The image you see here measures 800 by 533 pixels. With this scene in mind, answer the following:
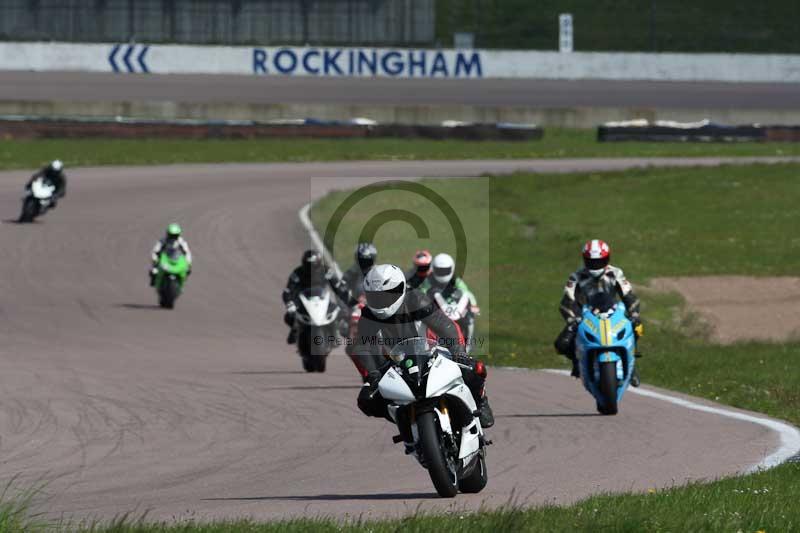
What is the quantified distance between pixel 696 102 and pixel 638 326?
41.9 meters

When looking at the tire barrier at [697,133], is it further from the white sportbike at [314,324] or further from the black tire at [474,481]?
the black tire at [474,481]

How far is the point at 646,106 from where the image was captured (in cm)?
5431

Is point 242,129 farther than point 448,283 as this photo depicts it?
Yes


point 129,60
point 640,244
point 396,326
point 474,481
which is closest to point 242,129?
point 129,60

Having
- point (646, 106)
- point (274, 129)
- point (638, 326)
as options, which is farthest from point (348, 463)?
point (646, 106)

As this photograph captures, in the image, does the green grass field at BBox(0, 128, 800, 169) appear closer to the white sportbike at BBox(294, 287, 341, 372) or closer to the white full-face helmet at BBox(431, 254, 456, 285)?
the white sportbike at BBox(294, 287, 341, 372)

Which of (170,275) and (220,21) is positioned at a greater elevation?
(220,21)

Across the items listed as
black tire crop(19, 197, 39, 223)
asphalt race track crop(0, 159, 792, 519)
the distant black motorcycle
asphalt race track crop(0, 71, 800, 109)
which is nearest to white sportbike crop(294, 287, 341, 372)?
asphalt race track crop(0, 159, 792, 519)

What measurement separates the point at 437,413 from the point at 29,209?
25580 millimetres

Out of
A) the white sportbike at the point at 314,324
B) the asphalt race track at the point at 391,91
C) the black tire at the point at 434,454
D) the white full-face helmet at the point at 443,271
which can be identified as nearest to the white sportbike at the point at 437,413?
the black tire at the point at 434,454

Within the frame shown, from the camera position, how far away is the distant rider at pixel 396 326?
10000 mm

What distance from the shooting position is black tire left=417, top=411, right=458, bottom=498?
9.46 metres

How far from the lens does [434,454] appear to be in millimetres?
9461

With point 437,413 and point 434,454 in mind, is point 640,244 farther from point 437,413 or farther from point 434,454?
point 434,454
